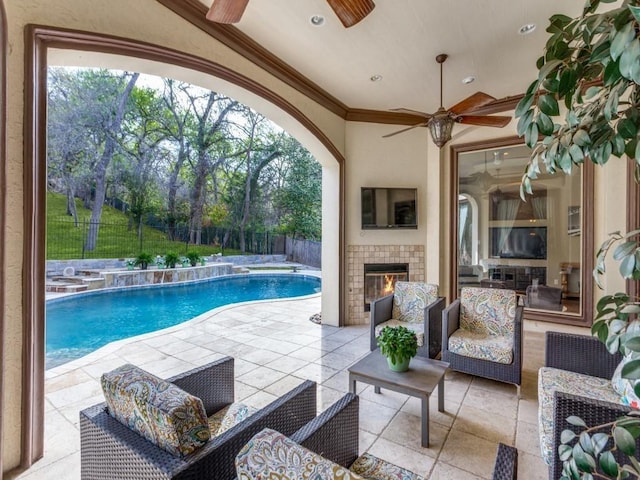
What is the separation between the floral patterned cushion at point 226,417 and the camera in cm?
176

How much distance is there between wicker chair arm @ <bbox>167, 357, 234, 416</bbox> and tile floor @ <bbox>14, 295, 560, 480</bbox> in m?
0.96

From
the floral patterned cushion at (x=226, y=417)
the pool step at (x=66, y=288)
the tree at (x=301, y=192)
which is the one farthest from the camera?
the tree at (x=301, y=192)

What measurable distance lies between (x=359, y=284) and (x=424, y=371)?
2733 mm

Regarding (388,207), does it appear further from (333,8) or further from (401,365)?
(333,8)

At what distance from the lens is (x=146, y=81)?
12852 mm

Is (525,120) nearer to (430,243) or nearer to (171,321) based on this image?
(430,243)

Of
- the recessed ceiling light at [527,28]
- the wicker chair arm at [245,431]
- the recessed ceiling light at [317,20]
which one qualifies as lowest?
the wicker chair arm at [245,431]

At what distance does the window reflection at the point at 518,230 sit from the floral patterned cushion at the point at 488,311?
1872 millimetres

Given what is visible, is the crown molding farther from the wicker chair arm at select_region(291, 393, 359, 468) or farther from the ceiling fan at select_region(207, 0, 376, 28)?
the wicker chair arm at select_region(291, 393, 359, 468)

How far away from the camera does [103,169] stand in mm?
13086

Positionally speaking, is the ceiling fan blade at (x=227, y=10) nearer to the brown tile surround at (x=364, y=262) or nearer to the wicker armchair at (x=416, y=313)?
the wicker armchair at (x=416, y=313)

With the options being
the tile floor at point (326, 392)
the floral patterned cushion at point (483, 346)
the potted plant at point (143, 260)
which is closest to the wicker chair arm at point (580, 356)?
the floral patterned cushion at point (483, 346)

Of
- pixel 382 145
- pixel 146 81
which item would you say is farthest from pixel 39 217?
pixel 146 81

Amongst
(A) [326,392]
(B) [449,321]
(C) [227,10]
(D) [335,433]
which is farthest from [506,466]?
(C) [227,10]
